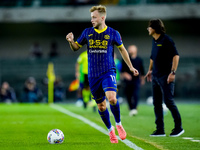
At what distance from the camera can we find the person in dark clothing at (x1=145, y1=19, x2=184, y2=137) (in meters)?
8.12

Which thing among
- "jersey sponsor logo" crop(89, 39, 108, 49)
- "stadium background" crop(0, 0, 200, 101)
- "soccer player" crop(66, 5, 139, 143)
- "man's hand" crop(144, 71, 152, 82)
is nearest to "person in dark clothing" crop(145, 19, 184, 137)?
"man's hand" crop(144, 71, 152, 82)

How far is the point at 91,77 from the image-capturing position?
7.13m

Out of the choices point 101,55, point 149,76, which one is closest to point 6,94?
point 149,76

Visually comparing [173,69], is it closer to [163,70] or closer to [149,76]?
[163,70]

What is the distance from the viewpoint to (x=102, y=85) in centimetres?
702

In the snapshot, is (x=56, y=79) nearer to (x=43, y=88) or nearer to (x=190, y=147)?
(x=43, y=88)

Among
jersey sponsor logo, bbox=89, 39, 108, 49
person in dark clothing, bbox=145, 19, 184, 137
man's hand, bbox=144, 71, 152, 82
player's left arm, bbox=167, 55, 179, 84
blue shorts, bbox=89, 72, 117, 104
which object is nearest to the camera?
blue shorts, bbox=89, 72, 117, 104

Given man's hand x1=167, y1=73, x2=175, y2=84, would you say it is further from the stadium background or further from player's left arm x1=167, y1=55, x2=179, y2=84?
the stadium background

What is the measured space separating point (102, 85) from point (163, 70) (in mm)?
1633

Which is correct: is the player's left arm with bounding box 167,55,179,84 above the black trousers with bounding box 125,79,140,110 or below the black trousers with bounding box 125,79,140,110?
above

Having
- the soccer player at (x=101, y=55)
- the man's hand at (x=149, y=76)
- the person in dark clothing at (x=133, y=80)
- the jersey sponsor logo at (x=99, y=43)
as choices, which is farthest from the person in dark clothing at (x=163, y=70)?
the person in dark clothing at (x=133, y=80)

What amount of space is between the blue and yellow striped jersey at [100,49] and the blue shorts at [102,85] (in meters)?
0.07

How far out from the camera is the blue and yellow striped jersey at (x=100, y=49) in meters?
7.05

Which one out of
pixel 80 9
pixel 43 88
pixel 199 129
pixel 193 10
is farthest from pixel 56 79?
pixel 199 129
